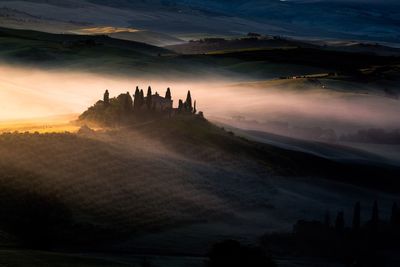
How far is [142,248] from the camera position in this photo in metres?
74.8

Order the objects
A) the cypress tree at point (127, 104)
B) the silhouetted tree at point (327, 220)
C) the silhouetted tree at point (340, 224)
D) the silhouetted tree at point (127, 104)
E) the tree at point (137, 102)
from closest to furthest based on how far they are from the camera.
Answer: the silhouetted tree at point (340, 224) < the silhouetted tree at point (327, 220) < the silhouetted tree at point (127, 104) < the cypress tree at point (127, 104) < the tree at point (137, 102)

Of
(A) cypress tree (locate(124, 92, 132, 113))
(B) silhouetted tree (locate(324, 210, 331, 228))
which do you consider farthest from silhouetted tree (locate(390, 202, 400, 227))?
(A) cypress tree (locate(124, 92, 132, 113))

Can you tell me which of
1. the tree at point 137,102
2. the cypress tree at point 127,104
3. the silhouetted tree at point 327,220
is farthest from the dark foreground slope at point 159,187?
the cypress tree at point 127,104

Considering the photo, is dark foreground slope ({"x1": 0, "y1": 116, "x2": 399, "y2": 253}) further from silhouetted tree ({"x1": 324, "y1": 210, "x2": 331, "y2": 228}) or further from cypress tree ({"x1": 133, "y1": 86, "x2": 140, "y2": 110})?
cypress tree ({"x1": 133, "y1": 86, "x2": 140, "y2": 110})

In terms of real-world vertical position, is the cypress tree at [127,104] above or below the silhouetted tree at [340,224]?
above

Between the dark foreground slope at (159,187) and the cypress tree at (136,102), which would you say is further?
the cypress tree at (136,102)

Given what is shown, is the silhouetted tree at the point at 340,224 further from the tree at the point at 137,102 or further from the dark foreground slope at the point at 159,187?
the tree at the point at 137,102

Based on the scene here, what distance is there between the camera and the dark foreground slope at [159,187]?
7831 centimetres

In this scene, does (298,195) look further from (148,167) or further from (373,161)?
(373,161)

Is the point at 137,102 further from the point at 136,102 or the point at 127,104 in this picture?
the point at 127,104

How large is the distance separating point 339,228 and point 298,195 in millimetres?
20654

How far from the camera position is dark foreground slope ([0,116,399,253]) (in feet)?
257

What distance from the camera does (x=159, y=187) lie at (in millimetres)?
96062

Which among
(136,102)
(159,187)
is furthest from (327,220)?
(136,102)
